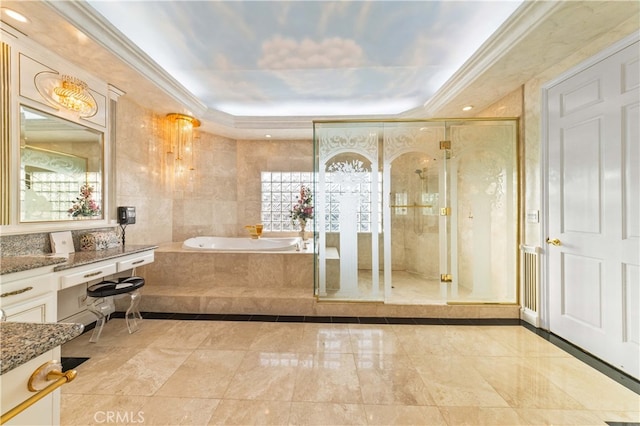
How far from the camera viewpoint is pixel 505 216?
293 cm

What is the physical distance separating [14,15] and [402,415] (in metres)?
3.79

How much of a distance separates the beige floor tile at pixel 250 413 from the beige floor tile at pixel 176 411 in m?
0.06

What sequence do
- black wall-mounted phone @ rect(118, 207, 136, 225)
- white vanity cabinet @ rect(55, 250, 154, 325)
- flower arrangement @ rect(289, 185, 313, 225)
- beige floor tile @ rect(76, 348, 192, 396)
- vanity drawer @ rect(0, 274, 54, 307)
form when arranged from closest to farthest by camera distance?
vanity drawer @ rect(0, 274, 54, 307) → beige floor tile @ rect(76, 348, 192, 396) → white vanity cabinet @ rect(55, 250, 154, 325) → black wall-mounted phone @ rect(118, 207, 136, 225) → flower arrangement @ rect(289, 185, 313, 225)

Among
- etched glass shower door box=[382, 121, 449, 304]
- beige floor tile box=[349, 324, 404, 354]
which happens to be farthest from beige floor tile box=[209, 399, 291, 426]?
etched glass shower door box=[382, 121, 449, 304]

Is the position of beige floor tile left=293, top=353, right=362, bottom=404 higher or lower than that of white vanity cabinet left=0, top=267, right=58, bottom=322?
lower

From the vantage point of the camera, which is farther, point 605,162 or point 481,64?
point 481,64

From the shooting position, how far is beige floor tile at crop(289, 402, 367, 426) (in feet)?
4.85

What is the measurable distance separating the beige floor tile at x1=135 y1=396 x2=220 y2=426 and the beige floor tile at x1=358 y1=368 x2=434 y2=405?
0.98 metres

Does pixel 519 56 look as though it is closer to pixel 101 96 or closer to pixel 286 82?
pixel 286 82

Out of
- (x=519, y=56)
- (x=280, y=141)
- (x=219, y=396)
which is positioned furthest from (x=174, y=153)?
(x=519, y=56)

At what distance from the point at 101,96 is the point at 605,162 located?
4.75 meters

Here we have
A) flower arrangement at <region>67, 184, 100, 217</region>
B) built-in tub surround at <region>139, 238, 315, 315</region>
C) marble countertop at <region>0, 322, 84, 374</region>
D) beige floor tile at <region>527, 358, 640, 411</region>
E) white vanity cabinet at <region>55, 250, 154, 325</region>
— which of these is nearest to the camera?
marble countertop at <region>0, 322, 84, 374</region>

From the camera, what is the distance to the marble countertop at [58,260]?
1548mm

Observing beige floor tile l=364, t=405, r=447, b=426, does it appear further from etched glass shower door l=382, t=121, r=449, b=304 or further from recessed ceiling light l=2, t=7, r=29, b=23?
recessed ceiling light l=2, t=7, r=29, b=23
